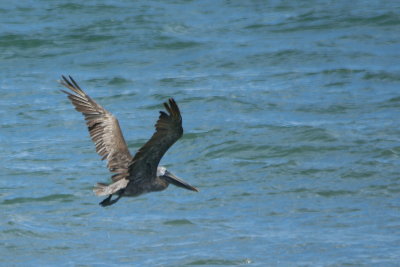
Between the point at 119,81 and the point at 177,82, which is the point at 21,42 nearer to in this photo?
the point at 119,81

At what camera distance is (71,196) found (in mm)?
11836

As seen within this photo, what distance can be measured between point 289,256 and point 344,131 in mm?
4053

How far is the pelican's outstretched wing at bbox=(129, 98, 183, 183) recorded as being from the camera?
25.6 ft

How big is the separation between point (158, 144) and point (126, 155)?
2.91 ft

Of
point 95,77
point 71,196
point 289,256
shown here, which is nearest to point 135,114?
point 95,77

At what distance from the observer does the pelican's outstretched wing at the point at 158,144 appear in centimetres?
779

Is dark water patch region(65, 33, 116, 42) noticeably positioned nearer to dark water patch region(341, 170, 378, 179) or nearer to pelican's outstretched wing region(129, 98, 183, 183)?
dark water patch region(341, 170, 378, 179)

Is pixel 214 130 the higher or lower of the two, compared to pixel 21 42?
lower

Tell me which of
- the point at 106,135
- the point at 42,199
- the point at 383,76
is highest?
the point at 106,135

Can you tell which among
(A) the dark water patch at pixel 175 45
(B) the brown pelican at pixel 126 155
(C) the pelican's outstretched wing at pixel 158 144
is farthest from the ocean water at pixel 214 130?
(C) the pelican's outstretched wing at pixel 158 144

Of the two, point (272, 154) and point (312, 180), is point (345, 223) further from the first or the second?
point (272, 154)

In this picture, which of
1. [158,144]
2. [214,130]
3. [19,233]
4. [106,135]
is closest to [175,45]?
[214,130]

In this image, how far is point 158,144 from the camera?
324 inches

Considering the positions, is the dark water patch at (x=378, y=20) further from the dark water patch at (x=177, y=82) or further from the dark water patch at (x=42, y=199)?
the dark water patch at (x=42, y=199)
